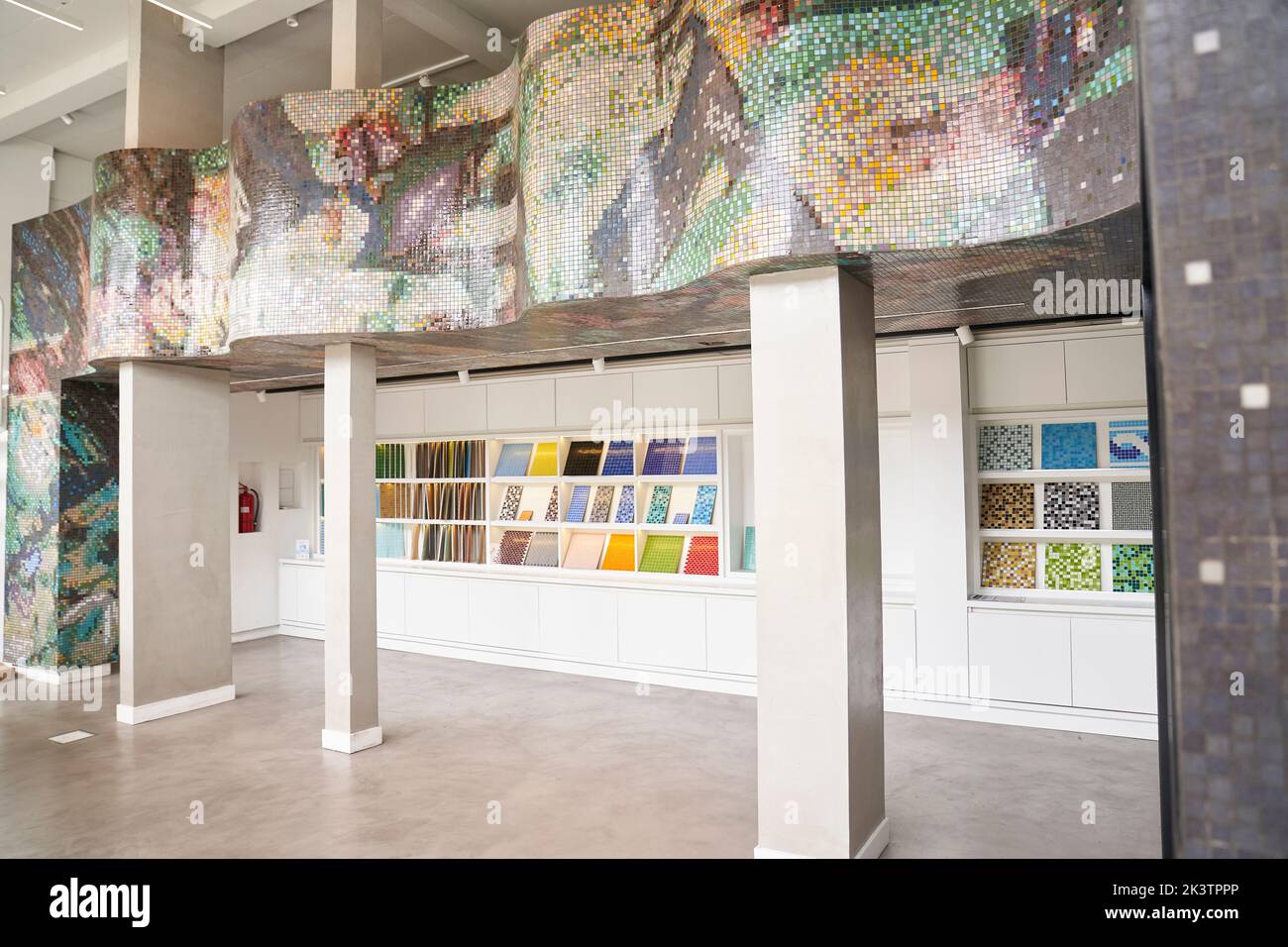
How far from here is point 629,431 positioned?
7.33 meters

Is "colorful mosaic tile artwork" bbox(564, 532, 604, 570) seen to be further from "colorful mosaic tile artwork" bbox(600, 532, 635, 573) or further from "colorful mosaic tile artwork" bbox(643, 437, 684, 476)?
"colorful mosaic tile artwork" bbox(643, 437, 684, 476)

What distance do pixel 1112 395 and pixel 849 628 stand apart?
329cm

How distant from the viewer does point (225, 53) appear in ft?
21.9

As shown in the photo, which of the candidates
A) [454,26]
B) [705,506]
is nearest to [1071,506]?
[705,506]

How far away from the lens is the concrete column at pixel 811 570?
3.39m

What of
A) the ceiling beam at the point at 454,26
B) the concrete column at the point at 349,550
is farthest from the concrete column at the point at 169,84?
the concrete column at the point at 349,550

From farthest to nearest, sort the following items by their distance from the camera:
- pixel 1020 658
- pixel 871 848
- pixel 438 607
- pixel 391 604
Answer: pixel 391 604 → pixel 438 607 → pixel 1020 658 → pixel 871 848

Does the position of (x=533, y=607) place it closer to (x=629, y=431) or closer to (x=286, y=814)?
(x=629, y=431)

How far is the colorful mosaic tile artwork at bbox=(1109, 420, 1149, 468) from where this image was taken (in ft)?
18.4

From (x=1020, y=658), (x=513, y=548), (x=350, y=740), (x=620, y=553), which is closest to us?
(x=350, y=740)

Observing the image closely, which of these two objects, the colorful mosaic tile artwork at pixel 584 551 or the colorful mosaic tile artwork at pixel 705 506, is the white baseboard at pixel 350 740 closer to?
the colorful mosaic tile artwork at pixel 584 551

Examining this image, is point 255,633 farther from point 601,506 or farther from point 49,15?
point 49,15

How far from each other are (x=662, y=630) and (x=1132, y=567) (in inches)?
137

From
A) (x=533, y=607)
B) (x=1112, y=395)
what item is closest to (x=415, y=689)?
(x=533, y=607)
